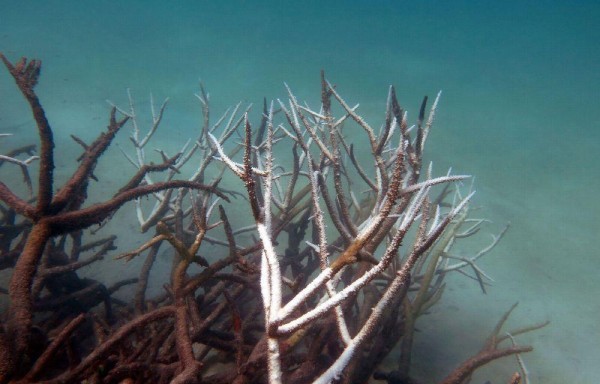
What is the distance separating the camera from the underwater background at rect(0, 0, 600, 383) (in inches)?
200

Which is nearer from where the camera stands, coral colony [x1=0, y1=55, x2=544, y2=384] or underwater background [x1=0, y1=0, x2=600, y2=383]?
coral colony [x1=0, y1=55, x2=544, y2=384]

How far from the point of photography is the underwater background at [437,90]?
5.09 metres

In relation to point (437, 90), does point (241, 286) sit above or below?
below

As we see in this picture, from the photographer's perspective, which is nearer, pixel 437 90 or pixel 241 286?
pixel 241 286

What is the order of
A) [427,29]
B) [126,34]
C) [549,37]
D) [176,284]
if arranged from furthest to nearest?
[427,29], [549,37], [126,34], [176,284]

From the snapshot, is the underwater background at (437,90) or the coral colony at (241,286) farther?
the underwater background at (437,90)

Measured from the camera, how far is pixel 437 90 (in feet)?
66.9

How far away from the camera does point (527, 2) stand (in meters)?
52.6

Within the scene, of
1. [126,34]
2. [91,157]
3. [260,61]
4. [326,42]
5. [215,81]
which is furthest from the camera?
[326,42]

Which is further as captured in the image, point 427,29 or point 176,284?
point 427,29

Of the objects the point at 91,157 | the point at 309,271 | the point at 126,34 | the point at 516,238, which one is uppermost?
the point at 126,34

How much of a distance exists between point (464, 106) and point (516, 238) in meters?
11.9

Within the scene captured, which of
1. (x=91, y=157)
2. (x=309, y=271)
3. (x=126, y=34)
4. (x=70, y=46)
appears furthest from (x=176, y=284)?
(x=126, y=34)

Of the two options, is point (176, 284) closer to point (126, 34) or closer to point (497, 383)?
point (497, 383)
